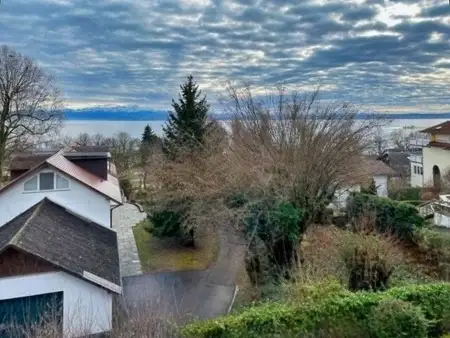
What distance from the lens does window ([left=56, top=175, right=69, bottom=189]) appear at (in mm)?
15547

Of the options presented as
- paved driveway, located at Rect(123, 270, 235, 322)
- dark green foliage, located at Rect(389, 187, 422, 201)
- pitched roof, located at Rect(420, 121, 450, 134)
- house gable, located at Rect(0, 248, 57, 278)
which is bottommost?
paved driveway, located at Rect(123, 270, 235, 322)

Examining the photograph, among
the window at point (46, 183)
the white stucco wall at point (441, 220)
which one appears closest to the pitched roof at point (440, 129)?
the white stucco wall at point (441, 220)

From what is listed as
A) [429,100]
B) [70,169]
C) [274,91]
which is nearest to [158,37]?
[274,91]

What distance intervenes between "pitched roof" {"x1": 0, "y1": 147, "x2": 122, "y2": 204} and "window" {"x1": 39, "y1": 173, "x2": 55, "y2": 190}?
1.46 feet

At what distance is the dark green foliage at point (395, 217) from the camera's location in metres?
16.4

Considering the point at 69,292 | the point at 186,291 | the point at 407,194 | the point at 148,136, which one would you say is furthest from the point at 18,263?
the point at 148,136

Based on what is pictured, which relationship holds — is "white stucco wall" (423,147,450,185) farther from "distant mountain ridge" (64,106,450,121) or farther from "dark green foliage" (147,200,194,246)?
"dark green foliage" (147,200,194,246)

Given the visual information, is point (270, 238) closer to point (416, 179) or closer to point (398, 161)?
point (416, 179)

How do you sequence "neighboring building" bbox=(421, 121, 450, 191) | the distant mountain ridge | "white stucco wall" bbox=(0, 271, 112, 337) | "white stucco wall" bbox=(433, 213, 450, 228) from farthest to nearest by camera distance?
"neighboring building" bbox=(421, 121, 450, 191) < the distant mountain ridge < "white stucco wall" bbox=(433, 213, 450, 228) < "white stucco wall" bbox=(0, 271, 112, 337)

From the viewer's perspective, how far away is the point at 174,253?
62.7 feet

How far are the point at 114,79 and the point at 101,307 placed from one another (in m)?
18.4

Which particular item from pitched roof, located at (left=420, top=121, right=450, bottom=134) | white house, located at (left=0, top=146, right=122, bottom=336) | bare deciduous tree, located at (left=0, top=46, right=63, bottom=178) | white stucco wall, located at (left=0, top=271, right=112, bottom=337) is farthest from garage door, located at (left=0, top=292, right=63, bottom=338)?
pitched roof, located at (left=420, top=121, right=450, bottom=134)

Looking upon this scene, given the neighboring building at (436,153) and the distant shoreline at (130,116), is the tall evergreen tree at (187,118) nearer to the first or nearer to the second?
the distant shoreline at (130,116)

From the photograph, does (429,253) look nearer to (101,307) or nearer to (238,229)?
(238,229)
